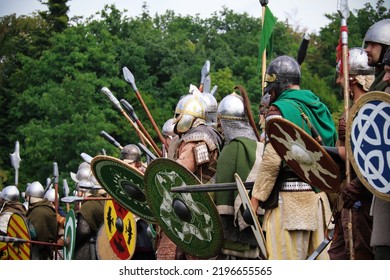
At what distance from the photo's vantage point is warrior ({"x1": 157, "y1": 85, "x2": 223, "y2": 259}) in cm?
888

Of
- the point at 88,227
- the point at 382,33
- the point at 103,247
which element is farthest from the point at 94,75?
the point at 382,33

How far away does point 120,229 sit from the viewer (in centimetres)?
1108

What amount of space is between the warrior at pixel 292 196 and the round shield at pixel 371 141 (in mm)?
→ 1067

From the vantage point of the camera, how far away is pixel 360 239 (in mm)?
7227

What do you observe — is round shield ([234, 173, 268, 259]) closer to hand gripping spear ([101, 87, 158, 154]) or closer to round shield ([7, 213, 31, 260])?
hand gripping spear ([101, 87, 158, 154])

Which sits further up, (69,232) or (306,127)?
(306,127)

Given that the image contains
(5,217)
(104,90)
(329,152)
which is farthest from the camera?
(5,217)

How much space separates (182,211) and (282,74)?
1.39 m

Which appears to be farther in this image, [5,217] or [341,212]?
[5,217]

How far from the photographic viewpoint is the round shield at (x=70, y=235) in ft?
38.9

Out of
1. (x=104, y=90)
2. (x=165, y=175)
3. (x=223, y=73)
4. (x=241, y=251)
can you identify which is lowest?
(x=241, y=251)

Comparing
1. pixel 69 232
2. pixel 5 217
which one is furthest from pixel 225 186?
pixel 5 217

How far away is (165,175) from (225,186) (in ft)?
4.26

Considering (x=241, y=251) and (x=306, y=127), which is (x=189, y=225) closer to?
(x=241, y=251)
